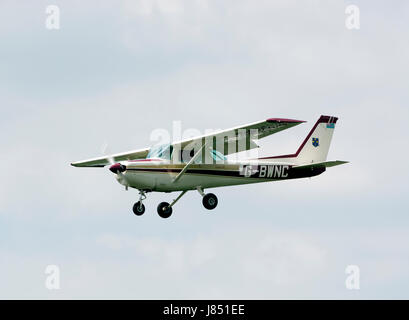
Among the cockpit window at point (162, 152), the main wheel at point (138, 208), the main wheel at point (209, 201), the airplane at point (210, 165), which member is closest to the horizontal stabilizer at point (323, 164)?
the airplane at point (210, 165)

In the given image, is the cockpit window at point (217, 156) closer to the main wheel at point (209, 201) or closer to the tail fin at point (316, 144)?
the main wheel at point (209, 201)

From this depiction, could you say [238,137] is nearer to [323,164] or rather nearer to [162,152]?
[162,152]

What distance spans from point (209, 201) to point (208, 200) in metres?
0.05

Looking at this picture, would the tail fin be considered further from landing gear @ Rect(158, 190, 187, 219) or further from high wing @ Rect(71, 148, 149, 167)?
high wing @ Rect(71, 148, 149, 167)

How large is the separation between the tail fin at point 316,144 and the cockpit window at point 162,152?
14.1 feet

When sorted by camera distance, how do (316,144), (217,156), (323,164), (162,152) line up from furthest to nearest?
(316,144) → (323,164) → (217,156) → (162,152)

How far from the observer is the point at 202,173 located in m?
27.1

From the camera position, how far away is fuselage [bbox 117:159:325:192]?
26109 mm

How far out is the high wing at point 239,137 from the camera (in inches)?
1005

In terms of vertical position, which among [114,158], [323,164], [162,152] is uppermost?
[114,158]

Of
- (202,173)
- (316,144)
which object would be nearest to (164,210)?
(202,173)

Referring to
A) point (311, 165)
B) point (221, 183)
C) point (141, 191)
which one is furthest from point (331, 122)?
point (141, 191)

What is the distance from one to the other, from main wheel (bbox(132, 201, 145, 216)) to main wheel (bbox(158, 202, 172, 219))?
80 cm

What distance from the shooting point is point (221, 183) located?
90.7 feet
